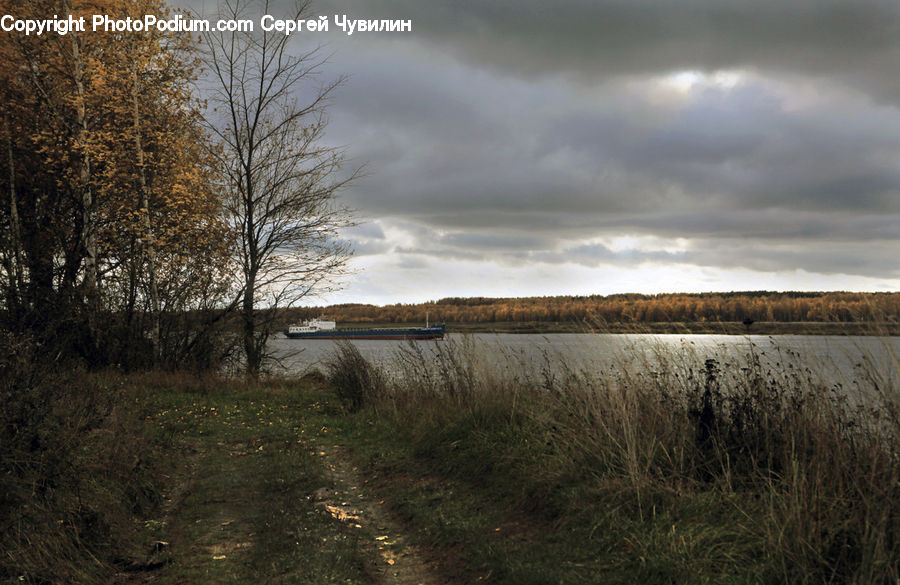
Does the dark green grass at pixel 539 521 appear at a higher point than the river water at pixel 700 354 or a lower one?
lower

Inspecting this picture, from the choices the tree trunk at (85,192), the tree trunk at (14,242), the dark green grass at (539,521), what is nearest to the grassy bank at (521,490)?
the dark green grass at (539,521)

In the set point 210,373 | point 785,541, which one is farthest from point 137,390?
point 785,541

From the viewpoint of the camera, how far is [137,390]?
1452 centimetres

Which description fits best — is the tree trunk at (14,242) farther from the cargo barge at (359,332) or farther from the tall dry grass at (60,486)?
the cargo barge at (359,332)

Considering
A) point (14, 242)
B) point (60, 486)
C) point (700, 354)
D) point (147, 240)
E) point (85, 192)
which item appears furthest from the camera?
point (147, 240)

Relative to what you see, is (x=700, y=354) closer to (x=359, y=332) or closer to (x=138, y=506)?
(x=138, y=506)

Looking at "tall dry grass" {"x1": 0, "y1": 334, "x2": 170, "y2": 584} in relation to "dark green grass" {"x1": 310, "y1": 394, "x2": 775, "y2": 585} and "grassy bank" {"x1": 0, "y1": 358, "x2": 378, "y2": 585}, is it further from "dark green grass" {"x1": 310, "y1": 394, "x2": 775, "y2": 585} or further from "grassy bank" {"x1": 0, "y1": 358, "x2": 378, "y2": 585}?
"dark green grass" {"x1": 310, "y1": 394, "x2": 775, "y2": 585}

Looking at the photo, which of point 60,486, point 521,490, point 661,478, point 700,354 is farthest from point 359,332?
point 661,478

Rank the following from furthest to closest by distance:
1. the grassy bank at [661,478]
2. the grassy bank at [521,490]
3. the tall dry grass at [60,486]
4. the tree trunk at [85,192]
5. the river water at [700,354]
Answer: the tree trunk at [85,192] < the river water at [700,354] < the tall dry grass at [60,486] < the grassy bank at [521,490] < the grassy bank at [661,478]

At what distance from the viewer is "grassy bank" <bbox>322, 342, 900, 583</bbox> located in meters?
4.57

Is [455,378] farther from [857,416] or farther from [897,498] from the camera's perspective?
[897,498]

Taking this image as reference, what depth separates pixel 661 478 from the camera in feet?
19.3

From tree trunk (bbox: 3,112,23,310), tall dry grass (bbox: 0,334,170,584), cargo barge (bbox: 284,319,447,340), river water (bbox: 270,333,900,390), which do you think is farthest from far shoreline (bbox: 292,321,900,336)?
cargo barge (bbox: 284,319,447,340)

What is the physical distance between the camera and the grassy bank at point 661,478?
4.57 m
